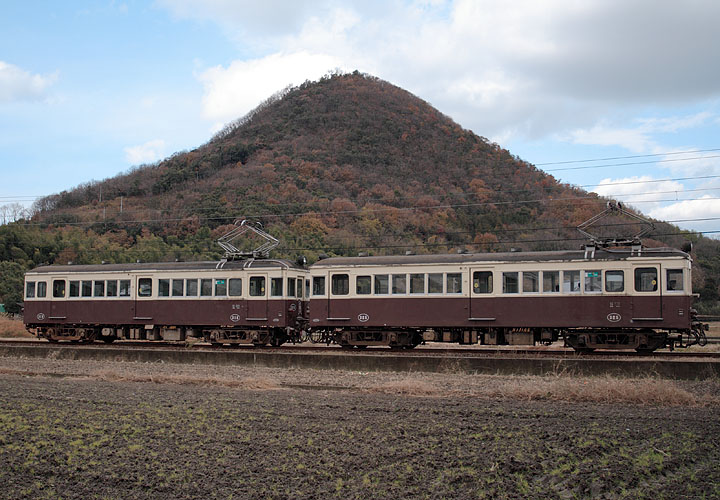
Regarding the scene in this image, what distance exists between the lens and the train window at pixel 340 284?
21.3 m

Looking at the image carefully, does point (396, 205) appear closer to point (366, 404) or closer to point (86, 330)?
point (86, 330)

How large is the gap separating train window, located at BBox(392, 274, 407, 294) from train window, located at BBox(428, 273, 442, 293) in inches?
31.3

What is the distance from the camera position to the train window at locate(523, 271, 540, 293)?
1936cm

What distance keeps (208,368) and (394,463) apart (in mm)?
10522

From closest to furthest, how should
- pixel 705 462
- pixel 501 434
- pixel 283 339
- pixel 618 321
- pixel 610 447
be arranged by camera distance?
1. pixel 705 462
2. pixel 610 447
3. pixel 501 434
4. pixel 618 321
5. pixel 283 339

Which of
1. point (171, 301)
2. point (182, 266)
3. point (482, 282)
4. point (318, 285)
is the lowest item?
point (171, 301)

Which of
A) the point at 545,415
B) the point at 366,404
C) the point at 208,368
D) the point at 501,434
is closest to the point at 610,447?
the point at 501,434

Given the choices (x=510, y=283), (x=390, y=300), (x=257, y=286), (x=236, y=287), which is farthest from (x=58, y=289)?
(x=510, y=283)

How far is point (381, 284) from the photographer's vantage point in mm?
20953

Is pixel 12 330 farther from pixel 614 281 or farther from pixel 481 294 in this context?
pixel 614 281

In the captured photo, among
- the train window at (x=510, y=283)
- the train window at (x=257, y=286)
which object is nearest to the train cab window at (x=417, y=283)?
the train window at (x=510, y=283)

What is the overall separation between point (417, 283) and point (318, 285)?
3334mm

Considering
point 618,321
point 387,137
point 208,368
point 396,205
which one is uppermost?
point 387,137

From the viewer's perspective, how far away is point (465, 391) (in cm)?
1218
